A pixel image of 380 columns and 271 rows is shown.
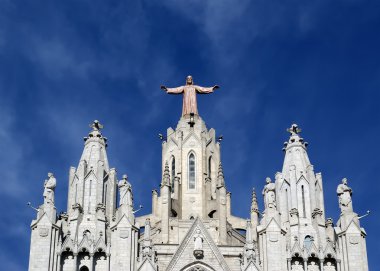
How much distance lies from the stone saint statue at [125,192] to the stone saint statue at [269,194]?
5.59 m

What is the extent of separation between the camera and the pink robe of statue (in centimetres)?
5191

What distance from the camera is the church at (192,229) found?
40.7 meters

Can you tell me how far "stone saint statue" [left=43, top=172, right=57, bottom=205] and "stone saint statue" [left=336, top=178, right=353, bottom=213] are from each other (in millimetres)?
11700

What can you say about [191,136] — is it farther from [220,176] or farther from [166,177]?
[166,177]

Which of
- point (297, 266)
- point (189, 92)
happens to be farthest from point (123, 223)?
point (189, 92)

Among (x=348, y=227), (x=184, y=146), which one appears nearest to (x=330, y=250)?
(x=348, y=227)

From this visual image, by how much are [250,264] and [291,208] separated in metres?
4.06

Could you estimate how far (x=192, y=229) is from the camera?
42594mm

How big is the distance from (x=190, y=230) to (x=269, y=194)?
360 cm

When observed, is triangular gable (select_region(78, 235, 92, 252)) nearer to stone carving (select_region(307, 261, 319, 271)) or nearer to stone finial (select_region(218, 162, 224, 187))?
stone finial (select_region(218, 162, 224, 187))

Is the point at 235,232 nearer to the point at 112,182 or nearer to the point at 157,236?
the point at 157,236

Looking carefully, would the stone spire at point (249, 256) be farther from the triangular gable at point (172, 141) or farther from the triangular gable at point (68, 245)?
the triangular gable at point (172, 141)

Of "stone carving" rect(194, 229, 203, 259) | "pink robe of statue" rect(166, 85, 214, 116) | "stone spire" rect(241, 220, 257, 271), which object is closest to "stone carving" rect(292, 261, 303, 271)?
"stone spire" rect(241, 220, 257, 271)

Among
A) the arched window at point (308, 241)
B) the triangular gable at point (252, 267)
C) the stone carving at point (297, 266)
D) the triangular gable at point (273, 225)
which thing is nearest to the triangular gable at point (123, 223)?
the triangular gable at point (252, 267)
